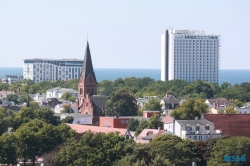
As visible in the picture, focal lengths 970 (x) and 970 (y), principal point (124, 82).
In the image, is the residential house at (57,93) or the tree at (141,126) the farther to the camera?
the residential house at (57,93)

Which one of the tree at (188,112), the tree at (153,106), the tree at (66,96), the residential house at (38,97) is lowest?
the residential house at (38,97)

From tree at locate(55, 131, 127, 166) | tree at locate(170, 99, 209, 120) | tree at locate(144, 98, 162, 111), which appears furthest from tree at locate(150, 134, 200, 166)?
tree at locate(144, 98, 162, 111)

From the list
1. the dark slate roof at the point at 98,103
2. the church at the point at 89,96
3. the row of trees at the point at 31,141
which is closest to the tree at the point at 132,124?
the church at the point at 89,96

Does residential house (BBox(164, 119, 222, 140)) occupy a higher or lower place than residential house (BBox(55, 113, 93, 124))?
higher

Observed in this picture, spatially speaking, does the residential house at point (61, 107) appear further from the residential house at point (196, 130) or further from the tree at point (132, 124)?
the residential house at point (196, 130)

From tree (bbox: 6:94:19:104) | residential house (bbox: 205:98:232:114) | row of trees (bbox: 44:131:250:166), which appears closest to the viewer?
row of trees (bbox: 44:131:250:166)

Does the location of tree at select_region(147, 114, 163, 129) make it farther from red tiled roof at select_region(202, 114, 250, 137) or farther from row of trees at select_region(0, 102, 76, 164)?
row of trees at select_region(0, 102, 76, 164)
